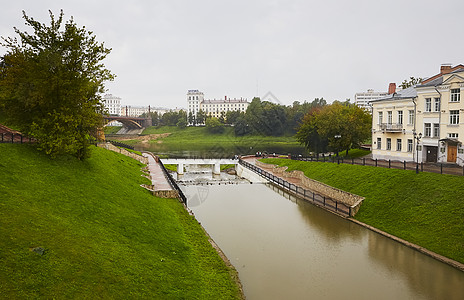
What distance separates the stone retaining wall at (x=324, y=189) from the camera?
25.8 metres

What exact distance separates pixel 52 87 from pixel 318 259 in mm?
17424

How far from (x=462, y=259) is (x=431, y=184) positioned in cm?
743

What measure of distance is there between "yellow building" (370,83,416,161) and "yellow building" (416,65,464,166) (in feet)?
4.13

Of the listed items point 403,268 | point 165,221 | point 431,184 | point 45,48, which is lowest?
point 403,268

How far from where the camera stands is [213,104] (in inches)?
7382

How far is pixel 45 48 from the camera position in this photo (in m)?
19.5

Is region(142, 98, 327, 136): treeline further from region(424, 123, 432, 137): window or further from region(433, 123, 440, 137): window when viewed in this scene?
region(433, 123, 440, 137): window

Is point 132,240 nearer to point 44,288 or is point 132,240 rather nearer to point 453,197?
point 44,288

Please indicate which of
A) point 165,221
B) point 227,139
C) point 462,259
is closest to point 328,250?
point 462,259

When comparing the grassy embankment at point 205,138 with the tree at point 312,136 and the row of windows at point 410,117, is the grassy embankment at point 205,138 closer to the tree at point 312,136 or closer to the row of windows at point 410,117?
the tree at point 312,136

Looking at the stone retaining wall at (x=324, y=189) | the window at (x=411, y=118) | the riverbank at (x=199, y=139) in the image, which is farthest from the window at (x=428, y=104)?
the riverbank at (x=199, y=139)

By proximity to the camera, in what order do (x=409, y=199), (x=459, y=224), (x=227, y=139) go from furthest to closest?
(x=227, y=139)
(x=409, y=199)
(x=459, y=224)

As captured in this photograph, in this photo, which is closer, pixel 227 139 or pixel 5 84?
pixel 5 84

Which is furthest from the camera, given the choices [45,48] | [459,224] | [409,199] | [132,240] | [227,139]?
[227,139]
